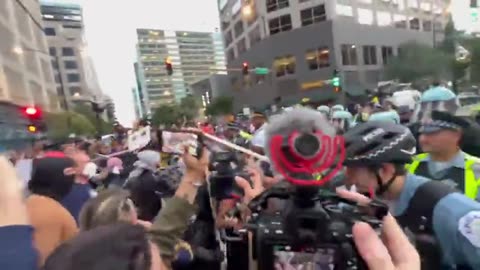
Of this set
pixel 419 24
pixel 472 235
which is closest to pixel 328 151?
pixel 472 235

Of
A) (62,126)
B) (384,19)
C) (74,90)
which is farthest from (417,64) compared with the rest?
(74,90)

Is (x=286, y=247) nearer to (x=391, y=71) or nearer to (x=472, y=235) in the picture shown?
(x=472, y=235)

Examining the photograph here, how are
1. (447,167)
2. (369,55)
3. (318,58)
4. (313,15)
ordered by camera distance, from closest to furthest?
(447,167), (318,58), (313,15), (369,55)

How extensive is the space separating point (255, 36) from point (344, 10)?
1236 cm

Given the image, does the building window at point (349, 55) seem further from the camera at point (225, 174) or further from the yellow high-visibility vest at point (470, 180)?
the yellow high-visibility vest at point (470, 180)

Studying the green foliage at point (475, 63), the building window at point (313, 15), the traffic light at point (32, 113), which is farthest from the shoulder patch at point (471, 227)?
the building window at point (313, 15)

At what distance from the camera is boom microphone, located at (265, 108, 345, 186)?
1682 mm

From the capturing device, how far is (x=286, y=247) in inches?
66.6

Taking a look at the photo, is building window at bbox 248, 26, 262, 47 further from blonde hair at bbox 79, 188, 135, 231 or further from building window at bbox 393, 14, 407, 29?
blonde hair at bbox 79, 188, 135, 231

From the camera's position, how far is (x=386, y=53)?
63.6 metres

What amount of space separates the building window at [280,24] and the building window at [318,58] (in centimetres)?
484

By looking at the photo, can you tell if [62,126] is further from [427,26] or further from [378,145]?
[427,26]

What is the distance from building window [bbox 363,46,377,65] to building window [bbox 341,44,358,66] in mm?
1585

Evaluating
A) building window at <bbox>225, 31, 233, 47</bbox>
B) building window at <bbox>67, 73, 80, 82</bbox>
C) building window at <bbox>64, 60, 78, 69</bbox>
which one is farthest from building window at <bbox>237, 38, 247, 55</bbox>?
building window at <bbox>64, 60, 78, 69</bbox>
